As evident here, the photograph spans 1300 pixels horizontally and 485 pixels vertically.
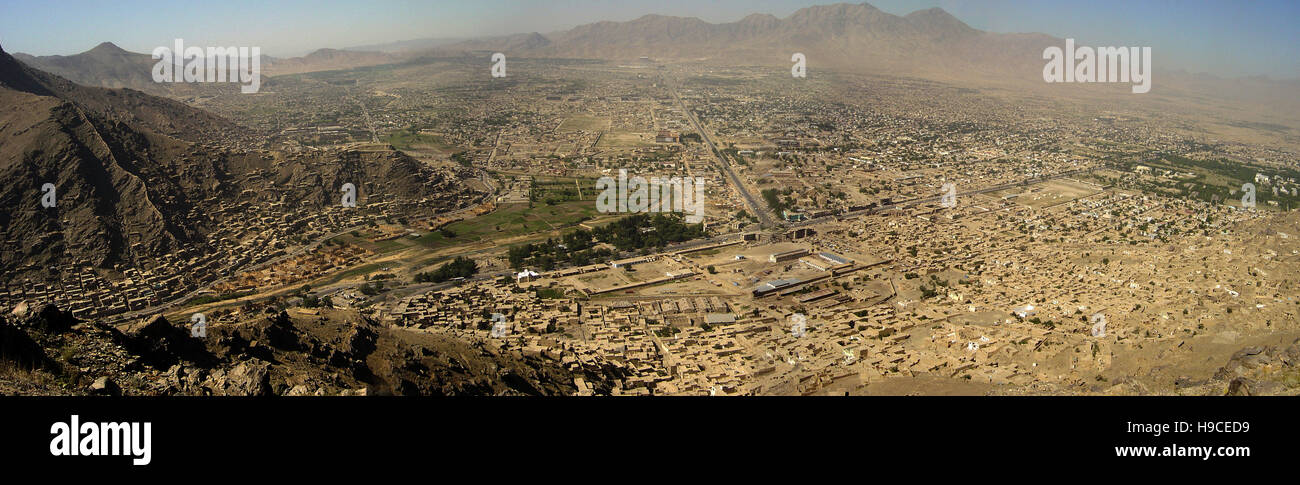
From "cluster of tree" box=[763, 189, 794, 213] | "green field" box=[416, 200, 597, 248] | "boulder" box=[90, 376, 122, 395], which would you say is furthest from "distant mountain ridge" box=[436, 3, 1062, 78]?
"boulder" box=[90, 376, 122, 395]

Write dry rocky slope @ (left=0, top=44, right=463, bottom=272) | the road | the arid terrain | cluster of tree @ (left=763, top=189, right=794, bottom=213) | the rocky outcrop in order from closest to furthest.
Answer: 1. the rocky outcrop
2. the arid terrain
3. dry rocky slope @ (left=0, top=44, right=463, bottom=272)
4. the road
5. cluster of tree @ (left=763, top=189, right=794, bottom=213)

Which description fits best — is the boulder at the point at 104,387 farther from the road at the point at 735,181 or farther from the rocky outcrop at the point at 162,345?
the road at the point at 735,181

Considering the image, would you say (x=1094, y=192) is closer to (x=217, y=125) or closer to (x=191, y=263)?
(x=191, y=263)

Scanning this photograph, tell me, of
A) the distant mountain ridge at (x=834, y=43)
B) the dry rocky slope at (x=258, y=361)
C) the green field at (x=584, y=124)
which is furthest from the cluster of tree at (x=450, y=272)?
the distant mountain ridge at (x=834, y=43)

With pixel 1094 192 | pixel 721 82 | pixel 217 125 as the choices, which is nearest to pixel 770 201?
pixel 1094 192

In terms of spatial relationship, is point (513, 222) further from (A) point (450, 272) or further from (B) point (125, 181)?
(B) point (125, 181)

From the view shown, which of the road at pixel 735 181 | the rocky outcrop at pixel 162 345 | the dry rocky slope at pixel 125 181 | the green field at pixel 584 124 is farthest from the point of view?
the green field at pixel 584 124

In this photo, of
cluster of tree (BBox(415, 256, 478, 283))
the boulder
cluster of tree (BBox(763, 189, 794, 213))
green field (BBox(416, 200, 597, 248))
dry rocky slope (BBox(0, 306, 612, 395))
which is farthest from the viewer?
cluster of tree (BBox(763, 189, 794, 213))

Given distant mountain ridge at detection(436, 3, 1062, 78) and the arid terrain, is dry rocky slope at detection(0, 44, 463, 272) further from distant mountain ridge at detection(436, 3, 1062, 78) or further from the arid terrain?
distant mountain ridge at detection(436, 3, 1062, 78)
